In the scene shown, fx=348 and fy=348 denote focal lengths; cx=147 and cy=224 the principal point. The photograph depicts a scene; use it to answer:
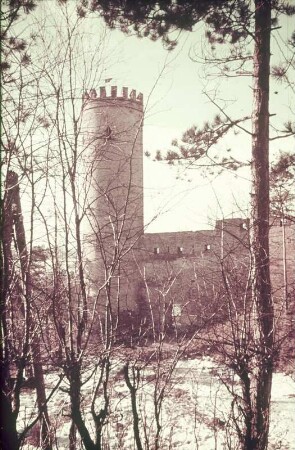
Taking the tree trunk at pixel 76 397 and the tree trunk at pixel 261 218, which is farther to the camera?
the tree trunk at pixel 261 218

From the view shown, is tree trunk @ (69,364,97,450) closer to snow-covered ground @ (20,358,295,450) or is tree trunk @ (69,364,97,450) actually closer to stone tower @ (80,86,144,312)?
stone tower @ (80,86,144,312)

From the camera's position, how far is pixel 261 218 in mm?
5184

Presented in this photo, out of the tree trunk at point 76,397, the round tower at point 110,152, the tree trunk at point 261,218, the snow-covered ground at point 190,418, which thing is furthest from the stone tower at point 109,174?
the snow-covered ground at point 190,418

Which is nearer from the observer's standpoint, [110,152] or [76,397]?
[76,397]

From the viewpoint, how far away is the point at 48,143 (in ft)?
10.3

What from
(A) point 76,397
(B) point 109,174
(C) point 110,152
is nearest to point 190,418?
(A) point 76,397

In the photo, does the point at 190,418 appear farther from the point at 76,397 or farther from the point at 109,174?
the point at 109,174

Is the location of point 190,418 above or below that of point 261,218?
below

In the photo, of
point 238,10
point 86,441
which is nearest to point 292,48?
point 238,10

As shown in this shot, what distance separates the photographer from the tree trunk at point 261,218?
480cm

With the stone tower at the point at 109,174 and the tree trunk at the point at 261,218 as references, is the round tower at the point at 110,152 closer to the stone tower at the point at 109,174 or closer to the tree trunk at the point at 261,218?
the stone tower at the point at 109,174

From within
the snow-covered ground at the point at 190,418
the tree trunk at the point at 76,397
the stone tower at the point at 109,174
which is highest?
the stone tower at the point at 109,174

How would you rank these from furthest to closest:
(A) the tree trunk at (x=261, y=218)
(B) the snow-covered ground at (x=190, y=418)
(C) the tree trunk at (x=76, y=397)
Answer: (B) the snow-covered ground at (x=190, y=418)
(A) the tree trunk at (x=261, y=218)
(C) the tree trunk at (x=76, y=397)

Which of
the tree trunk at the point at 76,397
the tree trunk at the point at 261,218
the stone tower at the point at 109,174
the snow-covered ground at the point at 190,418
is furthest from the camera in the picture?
the snow-covered ground at the point at 190,418
